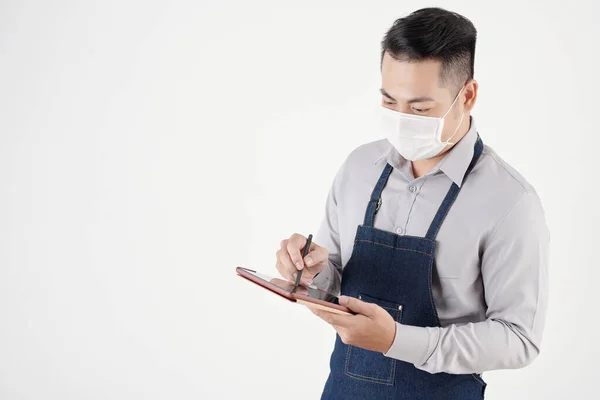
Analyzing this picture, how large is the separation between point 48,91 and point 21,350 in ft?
4.72

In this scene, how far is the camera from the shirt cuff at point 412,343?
5.40 feet

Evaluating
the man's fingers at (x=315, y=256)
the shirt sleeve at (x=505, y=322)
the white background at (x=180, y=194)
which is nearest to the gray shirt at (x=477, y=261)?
the shirt sleeve at (x=505, y=322)

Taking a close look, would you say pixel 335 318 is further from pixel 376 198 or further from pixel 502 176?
pixel 502 176

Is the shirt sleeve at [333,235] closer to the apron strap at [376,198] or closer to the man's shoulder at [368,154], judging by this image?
the man's shoulder at [368,154]

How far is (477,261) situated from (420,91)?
1.42ft

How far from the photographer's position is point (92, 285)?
13.3ft

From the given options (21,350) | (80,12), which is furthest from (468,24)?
(21,350)

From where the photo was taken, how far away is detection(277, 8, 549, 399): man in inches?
65.3

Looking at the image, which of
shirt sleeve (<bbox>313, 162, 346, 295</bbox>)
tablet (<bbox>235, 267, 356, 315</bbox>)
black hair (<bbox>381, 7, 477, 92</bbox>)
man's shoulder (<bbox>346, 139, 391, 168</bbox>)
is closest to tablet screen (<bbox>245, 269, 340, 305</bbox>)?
tablet (<bbox>235, 267, 356, 315</bbox>)

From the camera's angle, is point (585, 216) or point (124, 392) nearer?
point (585, 216)

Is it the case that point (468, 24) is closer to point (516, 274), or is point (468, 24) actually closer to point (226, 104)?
point (516, 274)

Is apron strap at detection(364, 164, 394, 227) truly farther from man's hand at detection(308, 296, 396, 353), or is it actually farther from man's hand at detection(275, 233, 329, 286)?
man's hand at detection(308, 296, 396, 353)

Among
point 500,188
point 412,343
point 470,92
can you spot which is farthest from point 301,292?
point 470,92

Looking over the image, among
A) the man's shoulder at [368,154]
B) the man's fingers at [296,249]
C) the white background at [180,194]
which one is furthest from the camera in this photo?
the white background at [180,194]
